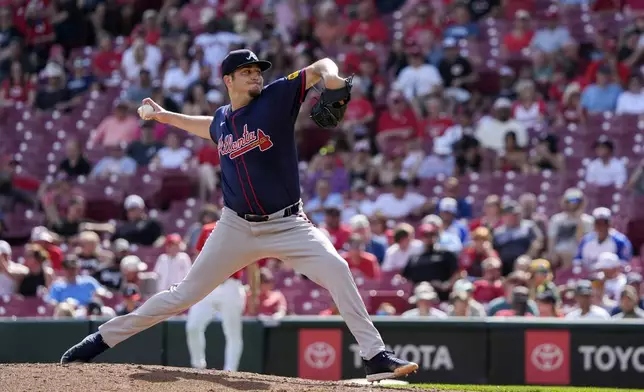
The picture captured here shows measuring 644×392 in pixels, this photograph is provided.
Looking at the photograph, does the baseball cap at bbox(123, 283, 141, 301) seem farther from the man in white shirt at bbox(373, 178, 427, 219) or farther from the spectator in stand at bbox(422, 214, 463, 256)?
the man in white shirt at bbox(373, 178, 427, 219)

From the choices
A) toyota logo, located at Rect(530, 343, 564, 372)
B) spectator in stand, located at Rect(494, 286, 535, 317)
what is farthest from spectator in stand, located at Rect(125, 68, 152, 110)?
toyota logo, located at Rect(530, 343, 564, 372)

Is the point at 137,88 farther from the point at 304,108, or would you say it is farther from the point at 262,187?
the point at 262,187

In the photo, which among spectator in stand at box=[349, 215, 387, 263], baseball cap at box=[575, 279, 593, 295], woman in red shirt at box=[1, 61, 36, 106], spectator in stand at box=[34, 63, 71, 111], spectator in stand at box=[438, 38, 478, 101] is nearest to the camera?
baseball cap at box=[575, 279, 593, 295]

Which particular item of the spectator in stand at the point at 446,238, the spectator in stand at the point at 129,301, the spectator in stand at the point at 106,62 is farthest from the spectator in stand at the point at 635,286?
the spectator in stand at the point at 106,62

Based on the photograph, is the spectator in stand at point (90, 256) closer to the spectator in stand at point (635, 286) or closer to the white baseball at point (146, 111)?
the spectator in stand at point (635, 286)

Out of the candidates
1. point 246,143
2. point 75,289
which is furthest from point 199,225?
point 246,143

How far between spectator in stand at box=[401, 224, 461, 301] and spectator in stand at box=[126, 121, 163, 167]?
538 cm

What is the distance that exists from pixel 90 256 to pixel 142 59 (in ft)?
19.5

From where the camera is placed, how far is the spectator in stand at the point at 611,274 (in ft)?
37.0

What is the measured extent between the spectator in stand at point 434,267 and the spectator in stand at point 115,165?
209 inches

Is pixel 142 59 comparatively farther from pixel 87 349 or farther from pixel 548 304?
pixel 87 349

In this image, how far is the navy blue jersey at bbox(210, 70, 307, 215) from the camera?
257 inches

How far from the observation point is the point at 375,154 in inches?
609

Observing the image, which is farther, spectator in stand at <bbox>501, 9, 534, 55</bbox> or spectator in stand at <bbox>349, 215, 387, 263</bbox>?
spectator in stand at <bbox>501, 9, 534, 55</bbox>
